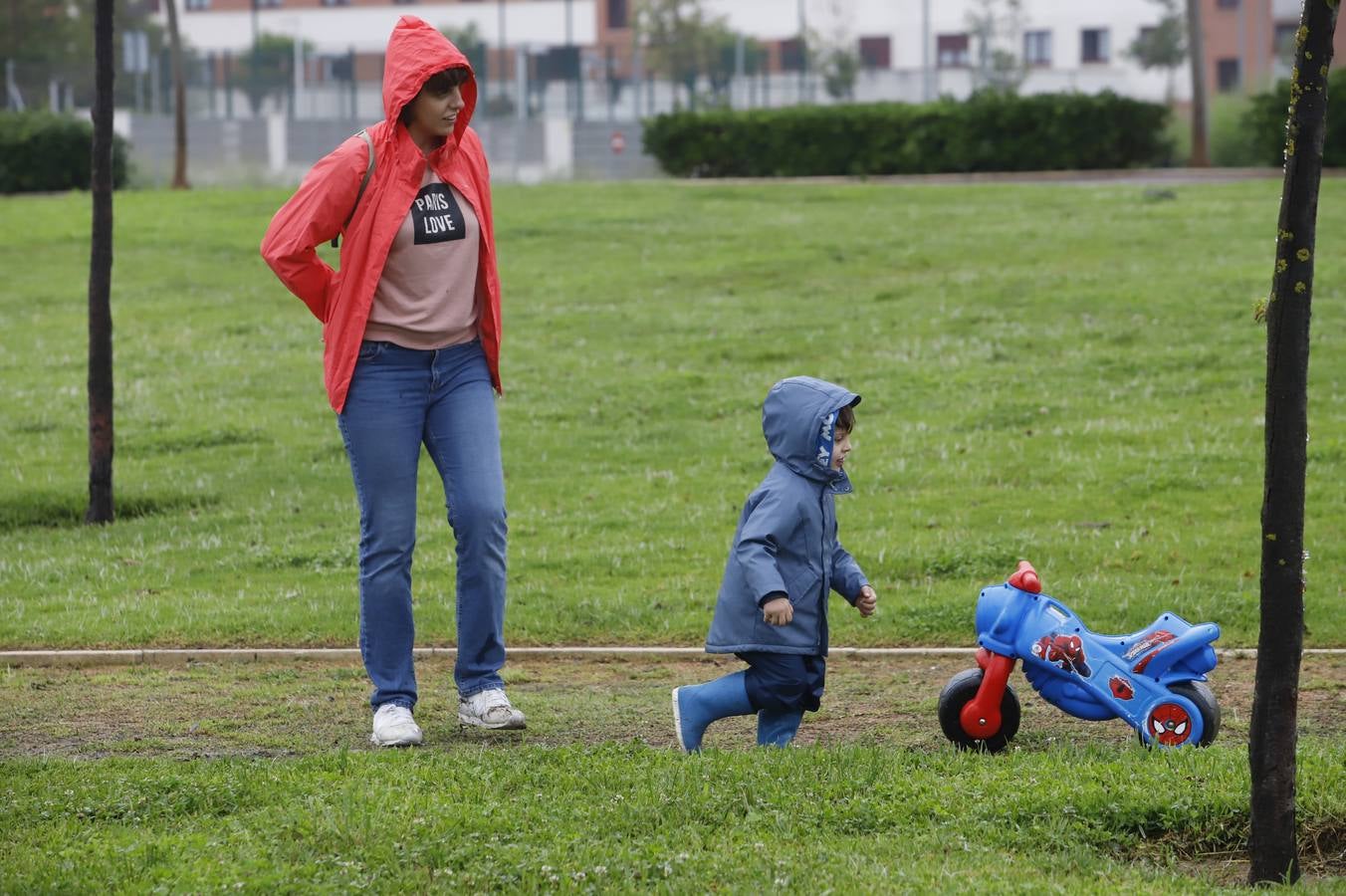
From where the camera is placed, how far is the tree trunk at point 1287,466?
4.09 m

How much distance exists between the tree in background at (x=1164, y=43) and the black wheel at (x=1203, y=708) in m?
51.4

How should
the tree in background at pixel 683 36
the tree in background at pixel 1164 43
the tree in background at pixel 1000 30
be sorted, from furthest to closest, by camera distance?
the tree in background at pixel 1164 43, the tree in background at pixel 683 36, the tree in background at pixel 1000 30

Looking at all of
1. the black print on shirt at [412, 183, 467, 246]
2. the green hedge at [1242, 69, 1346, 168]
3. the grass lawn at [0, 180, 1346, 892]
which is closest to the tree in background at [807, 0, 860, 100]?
the green hedge at [1242, 69, 1346, 168]

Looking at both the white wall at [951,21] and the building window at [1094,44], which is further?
the building window at [1094,44]

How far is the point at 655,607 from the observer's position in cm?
816

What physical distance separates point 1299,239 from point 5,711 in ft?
15.5

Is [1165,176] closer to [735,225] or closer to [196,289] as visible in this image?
[735,225]

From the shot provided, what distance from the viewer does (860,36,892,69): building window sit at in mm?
55553

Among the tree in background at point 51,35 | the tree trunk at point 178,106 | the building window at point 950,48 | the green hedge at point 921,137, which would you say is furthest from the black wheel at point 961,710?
the building window at point 950,48

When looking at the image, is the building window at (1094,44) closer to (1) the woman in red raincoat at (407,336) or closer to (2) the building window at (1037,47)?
(2) the building window at (1037,47)

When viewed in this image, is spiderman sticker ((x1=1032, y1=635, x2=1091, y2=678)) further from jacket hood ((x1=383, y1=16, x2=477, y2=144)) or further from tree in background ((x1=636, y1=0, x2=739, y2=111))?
tree in background ((x1=636, y1=0, x2=739, y2=111))

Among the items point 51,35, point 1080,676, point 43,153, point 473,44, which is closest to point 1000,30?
point 473,44

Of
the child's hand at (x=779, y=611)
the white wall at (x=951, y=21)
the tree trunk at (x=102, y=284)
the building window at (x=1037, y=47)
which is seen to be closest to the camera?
the child's hand at (x=779, y=611)

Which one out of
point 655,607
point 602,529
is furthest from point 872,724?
point 602,529
